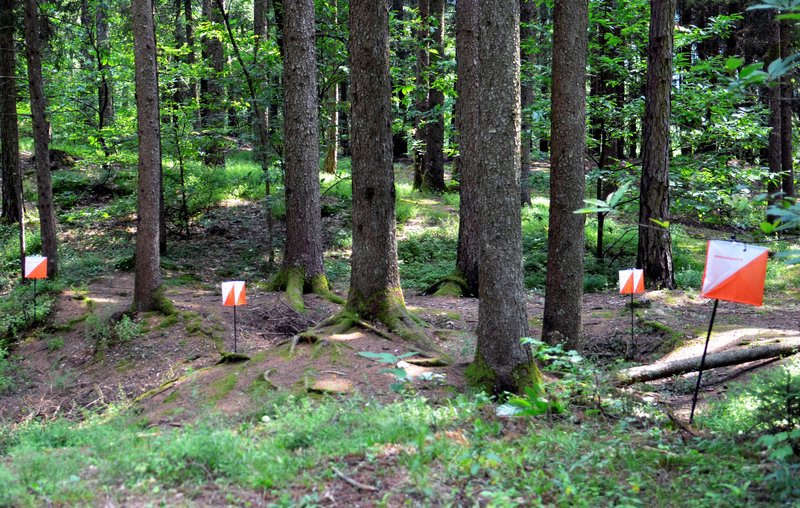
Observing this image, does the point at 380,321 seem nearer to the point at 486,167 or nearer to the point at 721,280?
the point at 486,167

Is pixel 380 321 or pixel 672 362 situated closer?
pixel 672 362

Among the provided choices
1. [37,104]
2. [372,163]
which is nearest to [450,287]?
[372,163]

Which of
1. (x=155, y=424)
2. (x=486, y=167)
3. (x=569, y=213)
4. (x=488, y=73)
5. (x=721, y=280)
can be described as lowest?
(x=155, y=424)

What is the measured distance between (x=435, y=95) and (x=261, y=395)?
53.7 feet

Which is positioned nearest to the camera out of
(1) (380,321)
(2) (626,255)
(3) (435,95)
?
(1) (380,321)

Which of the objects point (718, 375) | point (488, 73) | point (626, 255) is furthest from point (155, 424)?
point (626, 255)

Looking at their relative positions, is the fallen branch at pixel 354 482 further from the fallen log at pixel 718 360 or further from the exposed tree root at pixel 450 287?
the exposed tree root at pixel 450 287

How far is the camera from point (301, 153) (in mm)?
11062

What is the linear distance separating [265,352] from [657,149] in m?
8.34

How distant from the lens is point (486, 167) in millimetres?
5648

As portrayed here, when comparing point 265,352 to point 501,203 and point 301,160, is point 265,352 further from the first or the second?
point 301,160

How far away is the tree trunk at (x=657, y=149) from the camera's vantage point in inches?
434

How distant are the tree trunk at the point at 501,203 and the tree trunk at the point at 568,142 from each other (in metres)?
1.28

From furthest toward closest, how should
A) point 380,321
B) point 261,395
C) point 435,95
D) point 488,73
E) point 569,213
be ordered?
point 435,95 → point 380,321 → point 569,213 → point 261,395 → point 488,73
